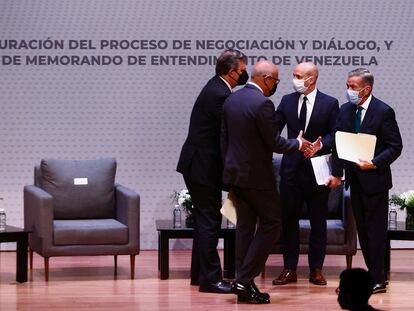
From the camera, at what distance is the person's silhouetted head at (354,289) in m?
3.19

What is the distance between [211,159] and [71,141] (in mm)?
2748

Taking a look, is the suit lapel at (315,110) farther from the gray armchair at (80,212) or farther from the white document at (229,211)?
the gray armchair at (80,212)

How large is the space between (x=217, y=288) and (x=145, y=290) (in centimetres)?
55

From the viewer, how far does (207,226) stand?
6820 millimetres

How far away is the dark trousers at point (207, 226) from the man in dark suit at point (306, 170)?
61cm

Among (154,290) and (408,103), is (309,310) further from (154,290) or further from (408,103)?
(408,103)

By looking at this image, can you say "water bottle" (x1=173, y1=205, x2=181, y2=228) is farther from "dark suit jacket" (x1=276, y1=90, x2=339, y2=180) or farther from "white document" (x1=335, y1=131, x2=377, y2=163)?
"white document" (x1=335, y1=131, x2=377, y2=163)

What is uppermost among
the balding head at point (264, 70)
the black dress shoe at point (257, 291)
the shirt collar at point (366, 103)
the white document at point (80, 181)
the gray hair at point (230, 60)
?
the gray hair at point (230, 60)

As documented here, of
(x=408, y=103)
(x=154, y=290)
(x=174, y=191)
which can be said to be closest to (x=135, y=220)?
(x=154, y=290)

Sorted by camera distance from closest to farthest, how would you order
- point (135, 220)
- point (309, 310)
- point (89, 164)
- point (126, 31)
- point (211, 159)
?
point (309, 310)
point (211, 159)
point (135, 220)
point (89, 164)
point (126, 31)

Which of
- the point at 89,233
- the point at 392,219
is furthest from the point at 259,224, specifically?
the point at 392,219

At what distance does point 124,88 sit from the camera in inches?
360

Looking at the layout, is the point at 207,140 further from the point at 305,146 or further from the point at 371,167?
the point at 371,167

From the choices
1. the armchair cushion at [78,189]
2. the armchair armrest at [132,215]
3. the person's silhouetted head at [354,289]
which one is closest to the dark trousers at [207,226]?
the armchair armrest at [132,215]
